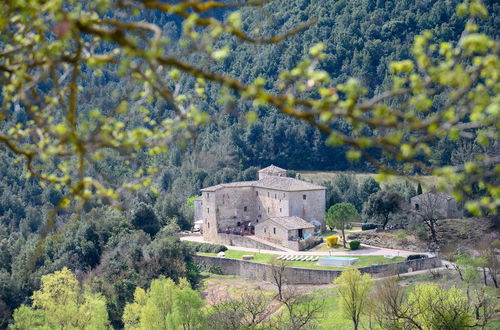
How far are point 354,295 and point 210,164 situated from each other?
58.7m

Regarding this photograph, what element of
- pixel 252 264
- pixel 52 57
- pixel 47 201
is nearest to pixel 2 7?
pixel 52 57

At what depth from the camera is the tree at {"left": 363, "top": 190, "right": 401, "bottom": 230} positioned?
5869 centimetres

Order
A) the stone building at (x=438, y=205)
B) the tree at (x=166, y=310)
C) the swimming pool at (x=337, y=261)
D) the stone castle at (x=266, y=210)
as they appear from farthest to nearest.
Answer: the stone building at (x=438, y=205) → the stone castle at (x=266, y=210) → the swimming pool at (x=337, y=261) → the tree at (x=166, y=310)

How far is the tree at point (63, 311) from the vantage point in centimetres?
3984

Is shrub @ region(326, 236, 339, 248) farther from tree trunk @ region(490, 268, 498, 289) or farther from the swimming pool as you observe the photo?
tree trunk @ region(490, 268, 498, 289)

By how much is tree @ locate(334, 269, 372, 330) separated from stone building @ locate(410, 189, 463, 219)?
20.8 metres

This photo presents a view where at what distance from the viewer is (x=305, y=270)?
50.1 m

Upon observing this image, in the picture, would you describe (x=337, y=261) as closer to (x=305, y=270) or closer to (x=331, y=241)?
(x=305, y=270)

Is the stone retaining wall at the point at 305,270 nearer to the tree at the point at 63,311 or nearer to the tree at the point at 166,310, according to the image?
the tree at the point at 166,310

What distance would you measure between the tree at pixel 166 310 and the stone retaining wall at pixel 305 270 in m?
10.1

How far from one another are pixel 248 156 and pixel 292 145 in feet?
19.8

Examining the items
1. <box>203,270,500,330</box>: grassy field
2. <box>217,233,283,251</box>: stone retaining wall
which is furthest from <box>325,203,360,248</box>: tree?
<box>203,270,500,330</box>: grassy field

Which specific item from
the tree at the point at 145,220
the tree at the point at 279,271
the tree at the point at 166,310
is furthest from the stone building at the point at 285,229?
the tree at the point at 166,310

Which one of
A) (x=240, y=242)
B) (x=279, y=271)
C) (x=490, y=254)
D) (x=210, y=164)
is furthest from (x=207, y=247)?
(x=210, y=164)
